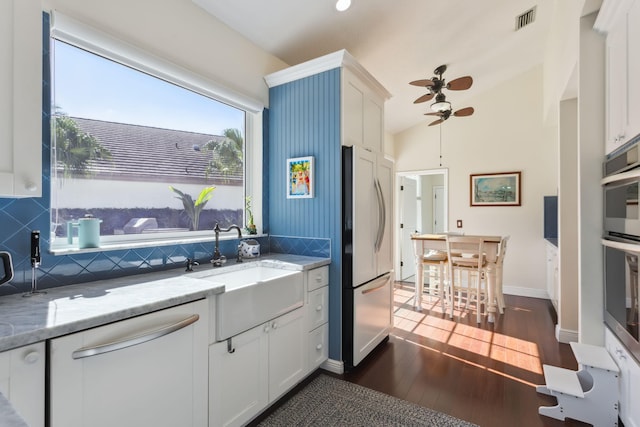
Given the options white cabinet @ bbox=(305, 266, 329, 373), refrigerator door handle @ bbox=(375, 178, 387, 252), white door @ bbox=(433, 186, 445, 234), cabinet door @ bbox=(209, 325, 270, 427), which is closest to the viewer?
cabinet door @ bbox=(209, 325, 270, 427)

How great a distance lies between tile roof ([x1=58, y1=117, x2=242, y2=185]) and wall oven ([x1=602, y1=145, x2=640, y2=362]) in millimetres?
2749

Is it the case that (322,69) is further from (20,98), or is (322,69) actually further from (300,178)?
(20,98)

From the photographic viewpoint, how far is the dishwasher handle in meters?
1.14

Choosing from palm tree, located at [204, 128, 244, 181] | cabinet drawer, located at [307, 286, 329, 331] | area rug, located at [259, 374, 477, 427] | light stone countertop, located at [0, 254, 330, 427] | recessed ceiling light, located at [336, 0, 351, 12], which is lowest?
area rug, located at [259, 374, 477, 427]

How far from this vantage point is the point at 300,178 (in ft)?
9.19

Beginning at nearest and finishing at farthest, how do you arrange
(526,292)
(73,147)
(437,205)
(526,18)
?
(73,147) < (526,18) < (526,292) < (437,205)

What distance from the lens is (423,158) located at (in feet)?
18.6

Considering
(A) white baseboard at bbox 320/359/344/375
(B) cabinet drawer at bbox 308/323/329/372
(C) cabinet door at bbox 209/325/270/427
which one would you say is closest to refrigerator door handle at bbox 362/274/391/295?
(B) cabinet drawer at bbox 308/323/329/372

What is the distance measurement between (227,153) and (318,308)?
5.22 feet

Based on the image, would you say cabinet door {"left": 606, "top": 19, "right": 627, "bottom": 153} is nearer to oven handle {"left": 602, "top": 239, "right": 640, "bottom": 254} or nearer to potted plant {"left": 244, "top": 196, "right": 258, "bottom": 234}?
oven handle {"left": 602, "top": 239, "right": 640, "bottom": 254}

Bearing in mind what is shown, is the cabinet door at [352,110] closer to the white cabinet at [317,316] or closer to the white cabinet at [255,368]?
the white cabinet at [317,316]

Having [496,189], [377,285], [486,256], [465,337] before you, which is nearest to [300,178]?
[377,285]

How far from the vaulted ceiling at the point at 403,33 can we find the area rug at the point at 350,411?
2.95m

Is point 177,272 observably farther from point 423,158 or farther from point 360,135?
point 423,158
